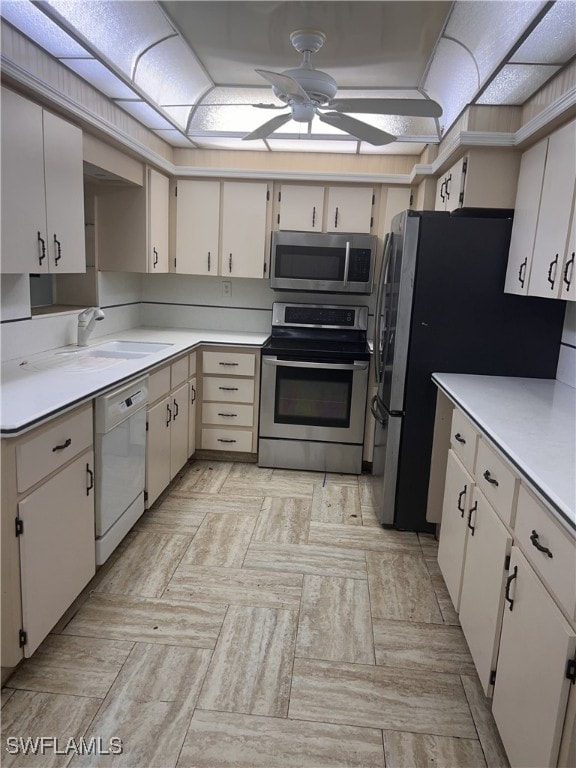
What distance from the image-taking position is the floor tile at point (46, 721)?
150 cm

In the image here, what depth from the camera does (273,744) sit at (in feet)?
5.19

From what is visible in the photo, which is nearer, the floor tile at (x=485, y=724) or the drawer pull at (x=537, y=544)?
the drawer pull at (x=537, y=544)

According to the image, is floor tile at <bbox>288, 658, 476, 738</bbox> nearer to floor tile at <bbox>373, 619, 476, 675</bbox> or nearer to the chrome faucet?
floor tile at <bbox>373, 619, 476, 675</bbox>

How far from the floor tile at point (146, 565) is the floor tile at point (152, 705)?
1.30 ft

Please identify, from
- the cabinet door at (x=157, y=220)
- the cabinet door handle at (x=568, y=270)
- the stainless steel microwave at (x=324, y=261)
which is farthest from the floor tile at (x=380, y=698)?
the cabinet door at (x=157, y=220)

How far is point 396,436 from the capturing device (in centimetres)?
292

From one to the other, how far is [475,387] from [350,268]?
1.68m

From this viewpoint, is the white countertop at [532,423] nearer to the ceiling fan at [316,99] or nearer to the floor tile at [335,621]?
the floor tile at [335,621]

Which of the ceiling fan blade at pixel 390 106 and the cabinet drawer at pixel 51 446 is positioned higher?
the ceiling fan blade at pixel 390 106

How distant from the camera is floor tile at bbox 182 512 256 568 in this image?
2598mm

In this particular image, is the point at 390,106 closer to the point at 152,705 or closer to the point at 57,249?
the point at 57,249

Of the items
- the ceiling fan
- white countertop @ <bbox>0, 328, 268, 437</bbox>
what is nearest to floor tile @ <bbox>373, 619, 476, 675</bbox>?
white countertop @ <bbox>0, 328, 268, 437</bbox>

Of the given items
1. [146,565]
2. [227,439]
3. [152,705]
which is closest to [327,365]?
[227,439]

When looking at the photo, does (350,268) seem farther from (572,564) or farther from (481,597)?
(572,564)
